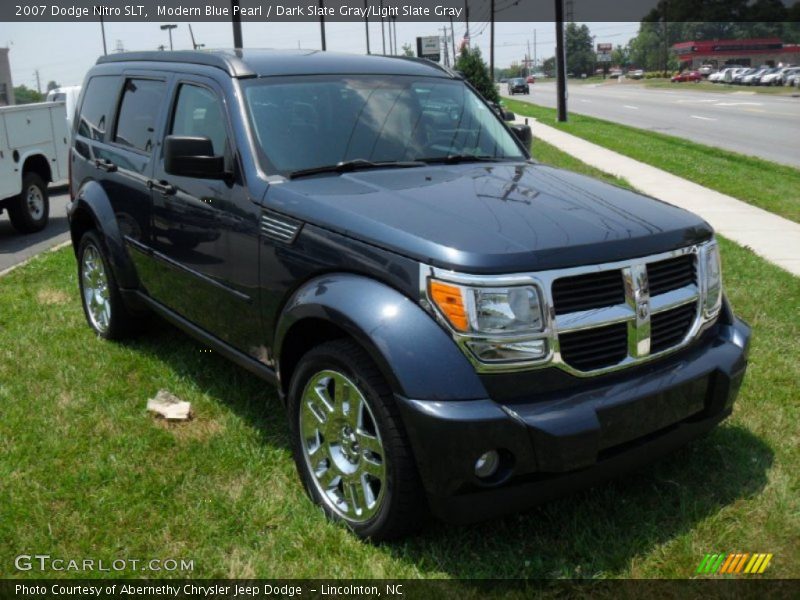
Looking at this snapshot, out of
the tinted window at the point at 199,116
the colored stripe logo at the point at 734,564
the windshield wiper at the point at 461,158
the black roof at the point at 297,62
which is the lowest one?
the colored stripe logo at the point at 734,564

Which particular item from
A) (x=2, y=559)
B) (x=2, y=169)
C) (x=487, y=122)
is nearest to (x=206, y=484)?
(x=2, y=559)

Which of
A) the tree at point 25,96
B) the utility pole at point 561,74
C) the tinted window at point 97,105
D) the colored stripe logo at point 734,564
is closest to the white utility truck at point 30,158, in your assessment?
the tinted window at point 97,105

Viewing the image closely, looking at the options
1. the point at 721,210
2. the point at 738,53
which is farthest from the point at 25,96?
the point at 721,210

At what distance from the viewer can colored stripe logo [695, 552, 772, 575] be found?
3053 millimetres

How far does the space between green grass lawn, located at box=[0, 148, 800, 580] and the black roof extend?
181 centimetres

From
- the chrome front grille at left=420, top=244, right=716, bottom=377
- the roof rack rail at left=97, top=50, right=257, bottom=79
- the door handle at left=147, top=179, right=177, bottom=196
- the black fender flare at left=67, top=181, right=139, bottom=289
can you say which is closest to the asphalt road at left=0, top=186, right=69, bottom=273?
the black fender flare at left=67, top=181, right=139, bottom=289

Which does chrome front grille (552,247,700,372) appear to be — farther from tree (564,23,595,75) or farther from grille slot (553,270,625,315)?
tree (564,23,595,75)

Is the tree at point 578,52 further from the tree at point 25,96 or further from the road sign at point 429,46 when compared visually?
the road sign at point 429,46

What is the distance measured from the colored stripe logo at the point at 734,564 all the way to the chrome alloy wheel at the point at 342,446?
1.23 metres

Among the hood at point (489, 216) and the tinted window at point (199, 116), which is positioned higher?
the tinted window at point (199, 116)

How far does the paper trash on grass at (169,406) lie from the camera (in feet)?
14.8

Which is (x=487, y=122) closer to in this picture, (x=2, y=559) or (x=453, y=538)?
(x=453, y=538)

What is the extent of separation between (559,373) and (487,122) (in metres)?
2.27

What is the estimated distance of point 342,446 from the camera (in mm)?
3338
